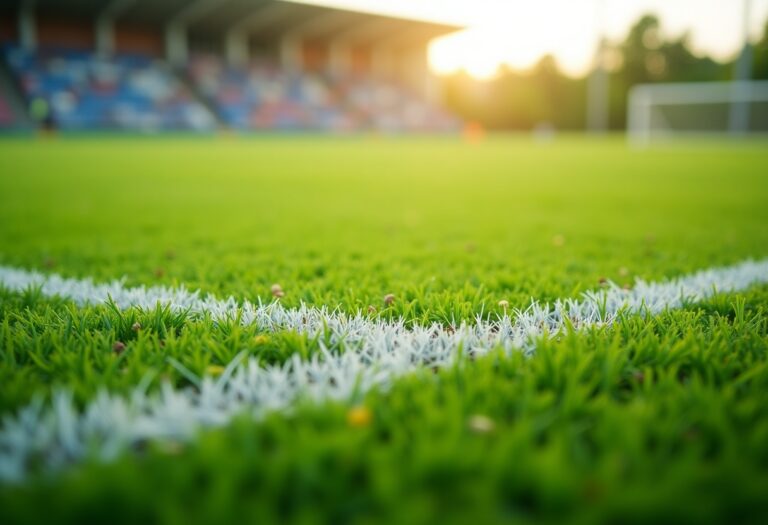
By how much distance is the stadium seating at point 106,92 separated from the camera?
25359mm

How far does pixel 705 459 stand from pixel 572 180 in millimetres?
7704

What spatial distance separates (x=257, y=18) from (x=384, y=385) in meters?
35.0

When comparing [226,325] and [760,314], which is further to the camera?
[760,314]

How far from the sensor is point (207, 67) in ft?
108

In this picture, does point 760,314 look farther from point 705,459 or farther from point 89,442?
point 89,442

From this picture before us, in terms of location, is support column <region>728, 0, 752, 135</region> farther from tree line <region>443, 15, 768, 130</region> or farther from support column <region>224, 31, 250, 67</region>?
support column <region>224, 31, 250, 67</region>

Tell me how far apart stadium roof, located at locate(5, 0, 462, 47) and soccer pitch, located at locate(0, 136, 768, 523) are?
1215 inches

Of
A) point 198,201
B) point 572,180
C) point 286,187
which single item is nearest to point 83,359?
point 198,201

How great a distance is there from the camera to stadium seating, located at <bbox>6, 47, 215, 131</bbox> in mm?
25359

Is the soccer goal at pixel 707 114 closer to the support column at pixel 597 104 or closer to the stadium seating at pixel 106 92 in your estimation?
the support column at pixel 597 104

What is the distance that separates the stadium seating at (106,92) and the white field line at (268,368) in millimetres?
27968

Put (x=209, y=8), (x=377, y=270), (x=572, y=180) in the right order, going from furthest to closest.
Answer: (x=209, y=8) < (x=572, y=180) < (x=377, y=270)

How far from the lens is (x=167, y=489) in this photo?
0.81 meters

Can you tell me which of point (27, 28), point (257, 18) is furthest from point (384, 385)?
point (27, 28)
